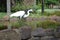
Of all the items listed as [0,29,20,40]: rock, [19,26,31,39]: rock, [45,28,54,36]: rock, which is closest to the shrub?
[45,28,54,36]: rock

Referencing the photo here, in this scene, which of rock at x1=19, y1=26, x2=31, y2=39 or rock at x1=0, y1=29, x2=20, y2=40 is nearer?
rock at x1=0, y1=29, x2=20, y2=40

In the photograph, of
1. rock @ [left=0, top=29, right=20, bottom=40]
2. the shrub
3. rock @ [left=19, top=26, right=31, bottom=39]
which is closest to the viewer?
rock @ [left=0, top=29, right=20, bottom=40]

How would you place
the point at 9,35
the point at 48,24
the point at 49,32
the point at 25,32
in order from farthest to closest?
the point at 48,24, the point at 49,32, the point at 25,32, the point at 9,35

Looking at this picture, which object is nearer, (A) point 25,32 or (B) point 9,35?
(B) point 9,35

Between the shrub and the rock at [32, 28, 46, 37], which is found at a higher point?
the shrub

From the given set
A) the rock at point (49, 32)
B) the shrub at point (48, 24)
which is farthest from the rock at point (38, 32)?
the shrub at point (48, 24)

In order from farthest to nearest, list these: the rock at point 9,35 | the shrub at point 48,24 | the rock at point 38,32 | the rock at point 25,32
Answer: the shrub at point 48,24
the rock at point 38,32
the rock at point 25,32
the rock at point 9,35

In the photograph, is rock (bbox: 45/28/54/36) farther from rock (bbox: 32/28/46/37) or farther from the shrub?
the shrub

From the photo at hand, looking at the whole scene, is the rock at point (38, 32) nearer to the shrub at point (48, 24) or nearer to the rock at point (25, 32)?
the rock at point (25, 32)

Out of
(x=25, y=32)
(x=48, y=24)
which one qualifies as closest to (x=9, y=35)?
(x=25, y=32)

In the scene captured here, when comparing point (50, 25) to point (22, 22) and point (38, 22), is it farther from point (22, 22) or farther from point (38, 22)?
point (22, 22)

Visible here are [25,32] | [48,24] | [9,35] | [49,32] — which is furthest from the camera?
[48,24]

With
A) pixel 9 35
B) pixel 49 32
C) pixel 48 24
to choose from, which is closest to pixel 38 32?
pixel 49 32

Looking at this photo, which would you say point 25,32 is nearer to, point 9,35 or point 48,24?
point 9,35
